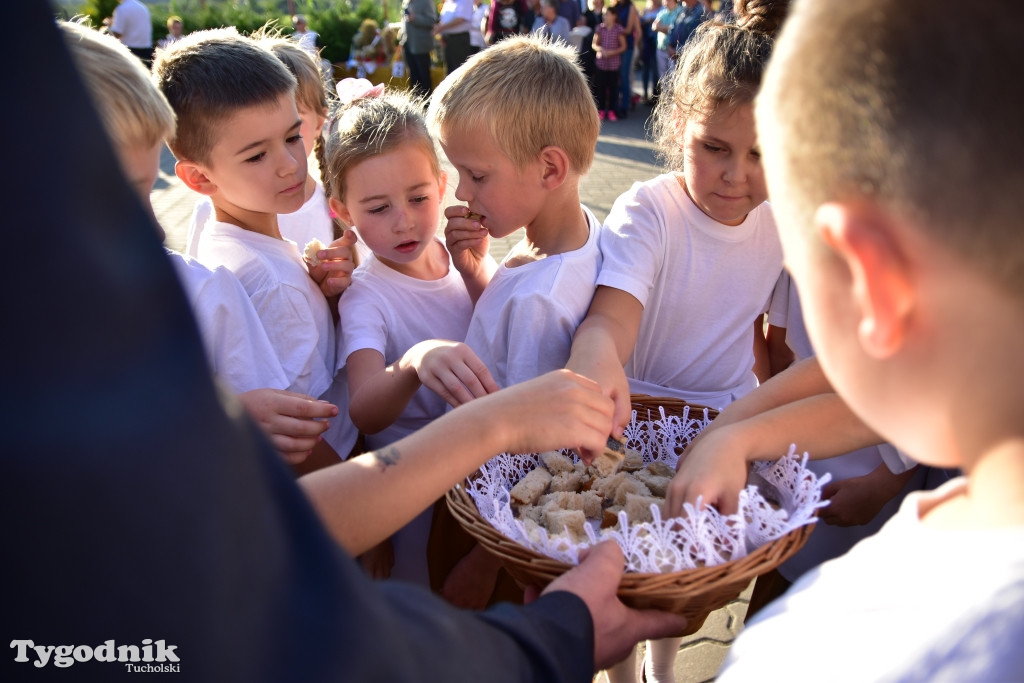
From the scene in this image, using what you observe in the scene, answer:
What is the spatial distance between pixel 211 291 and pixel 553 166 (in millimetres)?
1132

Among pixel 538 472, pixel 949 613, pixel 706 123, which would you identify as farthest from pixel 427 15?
pixel 949 613

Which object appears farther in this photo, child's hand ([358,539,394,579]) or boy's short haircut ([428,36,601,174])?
boy's short haircut ([428,36,601,174])

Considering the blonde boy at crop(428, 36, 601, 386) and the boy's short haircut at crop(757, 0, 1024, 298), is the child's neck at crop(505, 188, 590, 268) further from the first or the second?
the boy's short haircut at crop(757, 0, 1024, 298)

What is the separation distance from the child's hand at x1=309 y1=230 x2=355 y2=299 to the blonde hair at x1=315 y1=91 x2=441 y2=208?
8.1 inches

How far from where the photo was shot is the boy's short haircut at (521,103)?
2.39 m

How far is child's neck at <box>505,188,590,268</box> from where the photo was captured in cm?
249

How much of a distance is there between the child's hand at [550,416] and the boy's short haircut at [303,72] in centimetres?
244

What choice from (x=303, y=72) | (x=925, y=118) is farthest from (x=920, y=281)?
(x=303, y=72)

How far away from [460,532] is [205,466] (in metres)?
1.86

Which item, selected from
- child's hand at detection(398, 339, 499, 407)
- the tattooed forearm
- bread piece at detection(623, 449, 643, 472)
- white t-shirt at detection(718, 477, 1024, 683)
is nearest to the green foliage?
child's hand at detection(398, 339, 499, 407)

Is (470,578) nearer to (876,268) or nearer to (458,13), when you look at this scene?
(876,268)

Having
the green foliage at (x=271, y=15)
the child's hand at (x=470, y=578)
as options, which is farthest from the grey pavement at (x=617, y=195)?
the green foliage at (x=271, y=15)

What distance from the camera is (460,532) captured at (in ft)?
7.60

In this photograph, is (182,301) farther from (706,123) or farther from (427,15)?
(427,15)
